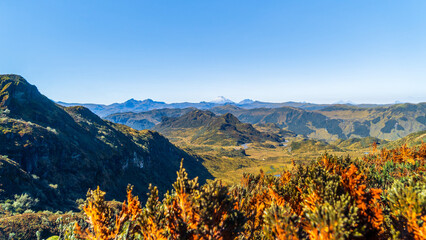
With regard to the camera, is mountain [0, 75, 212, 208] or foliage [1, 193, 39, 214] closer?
foliage [1, 193, 39, 214]

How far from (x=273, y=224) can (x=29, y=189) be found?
68160 mm

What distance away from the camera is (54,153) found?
78500 millimetres

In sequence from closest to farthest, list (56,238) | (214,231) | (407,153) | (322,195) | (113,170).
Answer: (214,231) < (322,195) < (56,238) < (407,153) < (113,170)

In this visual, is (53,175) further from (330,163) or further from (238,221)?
(330,163)

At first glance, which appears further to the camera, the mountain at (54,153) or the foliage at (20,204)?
the mountain at (54,153)

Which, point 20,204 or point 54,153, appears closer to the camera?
point 20,204

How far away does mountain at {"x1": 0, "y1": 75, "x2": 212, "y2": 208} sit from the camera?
207 feet

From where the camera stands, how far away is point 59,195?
61.1m

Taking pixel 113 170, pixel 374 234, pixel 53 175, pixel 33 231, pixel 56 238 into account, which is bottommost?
pixel 113 170

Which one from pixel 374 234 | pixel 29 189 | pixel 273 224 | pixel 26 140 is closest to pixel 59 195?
pixel 29 189

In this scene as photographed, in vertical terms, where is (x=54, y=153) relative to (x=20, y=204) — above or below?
above

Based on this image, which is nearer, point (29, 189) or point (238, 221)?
point (238, 221)

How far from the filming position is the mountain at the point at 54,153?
62969 millimetres

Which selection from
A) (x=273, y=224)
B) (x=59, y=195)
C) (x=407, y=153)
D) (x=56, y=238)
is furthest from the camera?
(x=407, y=153)
